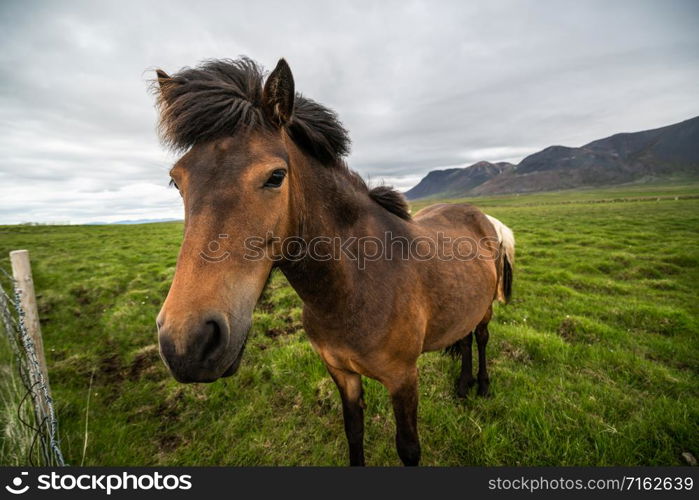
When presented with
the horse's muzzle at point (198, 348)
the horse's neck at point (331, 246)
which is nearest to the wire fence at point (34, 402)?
the horse's muzzle at point (198, 348)

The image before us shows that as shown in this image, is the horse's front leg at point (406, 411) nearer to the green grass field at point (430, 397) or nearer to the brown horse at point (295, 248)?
the brown horse at point (295, 248)

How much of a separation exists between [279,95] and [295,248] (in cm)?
103

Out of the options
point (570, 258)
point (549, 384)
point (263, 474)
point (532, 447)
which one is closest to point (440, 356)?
point (549, 384)

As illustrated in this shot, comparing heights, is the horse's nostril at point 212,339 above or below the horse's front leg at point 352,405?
above

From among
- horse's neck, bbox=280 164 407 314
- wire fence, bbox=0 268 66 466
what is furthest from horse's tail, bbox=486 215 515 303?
wire fence, bbox=0 268 66 466

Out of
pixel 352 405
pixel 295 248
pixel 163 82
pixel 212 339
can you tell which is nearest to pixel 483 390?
pixel 352 405

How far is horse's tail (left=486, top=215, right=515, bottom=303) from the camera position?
468 cm

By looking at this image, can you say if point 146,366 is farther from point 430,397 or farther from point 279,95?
point 279,95

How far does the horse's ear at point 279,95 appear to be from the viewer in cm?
179

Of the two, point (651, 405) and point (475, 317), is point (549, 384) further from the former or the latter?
point (475, 317)

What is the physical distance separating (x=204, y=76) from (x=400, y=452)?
3.67 metres

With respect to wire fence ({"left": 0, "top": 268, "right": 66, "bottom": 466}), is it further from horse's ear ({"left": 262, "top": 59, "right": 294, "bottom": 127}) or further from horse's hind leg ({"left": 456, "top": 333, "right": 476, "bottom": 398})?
horse's hind leg ({"left": 456, "top": 333, "right": 476, "bottom": 398})

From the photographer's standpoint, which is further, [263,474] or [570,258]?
[570,258]

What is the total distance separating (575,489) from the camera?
2.39 metres
